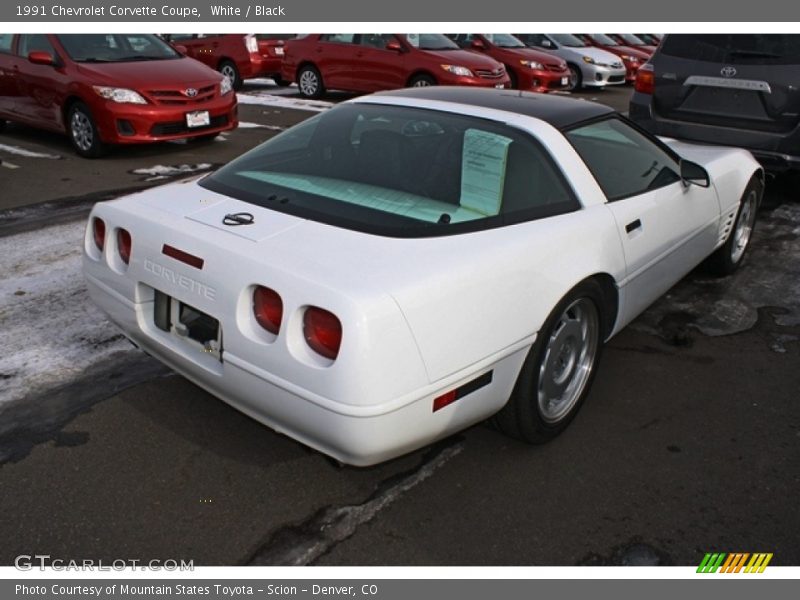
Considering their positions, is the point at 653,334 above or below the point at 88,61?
below

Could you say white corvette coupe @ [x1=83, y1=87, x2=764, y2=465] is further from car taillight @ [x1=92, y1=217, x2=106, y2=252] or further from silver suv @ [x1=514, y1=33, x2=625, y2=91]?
silver suv @ [x1=514, y1=33, x2=625, y2=91]

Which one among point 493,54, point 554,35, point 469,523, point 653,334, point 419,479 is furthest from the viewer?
point 554,35

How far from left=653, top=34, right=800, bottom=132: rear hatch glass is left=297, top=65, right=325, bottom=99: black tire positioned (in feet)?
26.4

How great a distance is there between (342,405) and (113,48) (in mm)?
7669

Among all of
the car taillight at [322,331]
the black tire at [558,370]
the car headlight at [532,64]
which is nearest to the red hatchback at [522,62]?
the car headlight at [532,64]

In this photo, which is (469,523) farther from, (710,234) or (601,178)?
(710,234)

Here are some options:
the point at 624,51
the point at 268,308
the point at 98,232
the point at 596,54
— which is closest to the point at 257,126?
the point at 98,232

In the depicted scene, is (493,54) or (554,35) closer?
(493,54)

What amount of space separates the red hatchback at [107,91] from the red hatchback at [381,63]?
4.34 metres

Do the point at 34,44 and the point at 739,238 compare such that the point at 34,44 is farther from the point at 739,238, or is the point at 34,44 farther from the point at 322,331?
the point at 322,331

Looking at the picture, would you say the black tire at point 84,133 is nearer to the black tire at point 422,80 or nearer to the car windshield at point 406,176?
the car windshield at point 406,176

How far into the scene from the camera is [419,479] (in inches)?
115

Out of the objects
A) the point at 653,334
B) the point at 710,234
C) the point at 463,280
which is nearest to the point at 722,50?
the point at 710,234

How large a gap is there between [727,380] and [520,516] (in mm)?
1625
